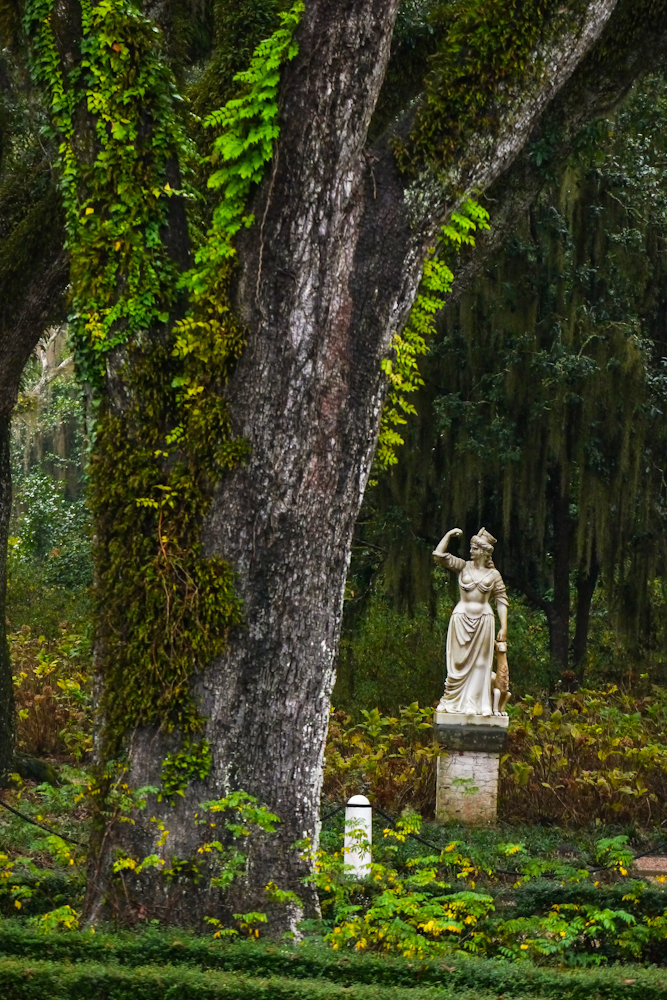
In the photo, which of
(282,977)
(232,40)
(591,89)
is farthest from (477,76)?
(282,977)

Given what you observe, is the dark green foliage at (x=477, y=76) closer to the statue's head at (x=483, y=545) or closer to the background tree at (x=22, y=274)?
the background tree at (x=22, y=274)

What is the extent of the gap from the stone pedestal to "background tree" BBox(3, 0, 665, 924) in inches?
200

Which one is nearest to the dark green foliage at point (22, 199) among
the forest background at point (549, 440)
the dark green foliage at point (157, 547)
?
the dark green foliage at point (157, 547)

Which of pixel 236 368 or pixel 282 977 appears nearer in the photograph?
pixel 282 977

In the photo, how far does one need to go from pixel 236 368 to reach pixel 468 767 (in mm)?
6053

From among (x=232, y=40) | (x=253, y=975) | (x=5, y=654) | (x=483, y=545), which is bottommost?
(x=253, y=975)

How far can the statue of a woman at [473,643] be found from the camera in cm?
1098

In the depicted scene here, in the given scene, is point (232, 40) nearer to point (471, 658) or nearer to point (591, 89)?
point (591, 89)

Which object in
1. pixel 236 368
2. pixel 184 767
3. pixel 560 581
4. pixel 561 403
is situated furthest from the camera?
pixel 560 581

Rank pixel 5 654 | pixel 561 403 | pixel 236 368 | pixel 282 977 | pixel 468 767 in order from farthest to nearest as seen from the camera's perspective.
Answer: pixel 561 403, pixel 468 767, pixel 5 654, pixel 236 368, pixel 282 977

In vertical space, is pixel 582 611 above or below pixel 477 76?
below

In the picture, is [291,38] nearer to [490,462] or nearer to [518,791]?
[518,791]

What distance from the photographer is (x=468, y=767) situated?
1063 centimetres

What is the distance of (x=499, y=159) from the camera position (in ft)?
19.5
